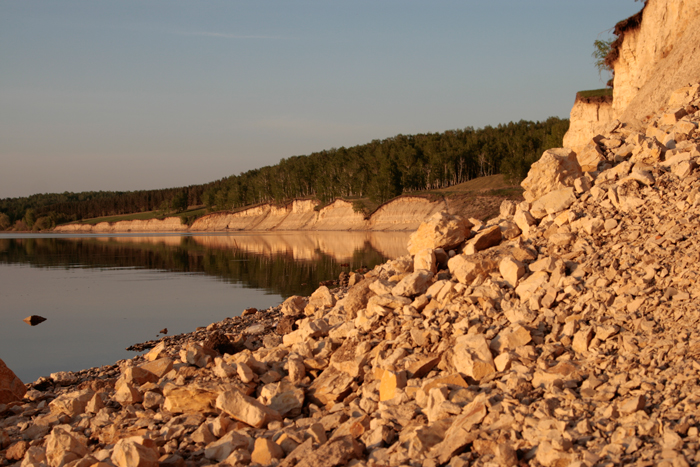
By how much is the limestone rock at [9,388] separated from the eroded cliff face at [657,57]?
18.7m

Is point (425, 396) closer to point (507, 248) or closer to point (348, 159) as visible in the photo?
point (507, 248)

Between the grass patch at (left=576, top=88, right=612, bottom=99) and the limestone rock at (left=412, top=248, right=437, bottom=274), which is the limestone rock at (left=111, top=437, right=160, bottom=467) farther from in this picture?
the grass patch at (left=576, top=88, right=612, bottom=99)

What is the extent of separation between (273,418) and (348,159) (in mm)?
130221

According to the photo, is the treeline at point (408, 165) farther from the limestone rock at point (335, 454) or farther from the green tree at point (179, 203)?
the limestone rock at point (335, 454)

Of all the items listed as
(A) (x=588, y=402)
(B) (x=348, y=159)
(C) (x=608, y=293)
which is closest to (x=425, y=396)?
(A) (x=588, y=402)

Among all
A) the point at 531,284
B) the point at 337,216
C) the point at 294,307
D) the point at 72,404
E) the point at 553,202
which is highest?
the point at 553,202

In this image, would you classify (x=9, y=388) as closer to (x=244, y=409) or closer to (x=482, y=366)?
(x=244, y=409)

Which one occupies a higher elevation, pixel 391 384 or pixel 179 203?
pixel 179 203

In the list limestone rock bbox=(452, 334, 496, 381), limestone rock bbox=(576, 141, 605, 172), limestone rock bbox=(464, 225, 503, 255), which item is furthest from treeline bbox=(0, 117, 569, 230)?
limestone rock bbox=(452, 334, 496, 381)

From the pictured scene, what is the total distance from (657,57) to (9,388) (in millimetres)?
26160

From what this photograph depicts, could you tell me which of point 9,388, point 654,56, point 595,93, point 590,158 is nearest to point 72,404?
point 9,388

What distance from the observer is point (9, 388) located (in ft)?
33.0

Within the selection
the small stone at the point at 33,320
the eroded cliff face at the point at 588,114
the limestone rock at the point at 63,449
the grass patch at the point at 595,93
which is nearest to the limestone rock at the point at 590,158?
the limestone rock at the point at 63,449

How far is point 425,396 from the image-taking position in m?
6.54
